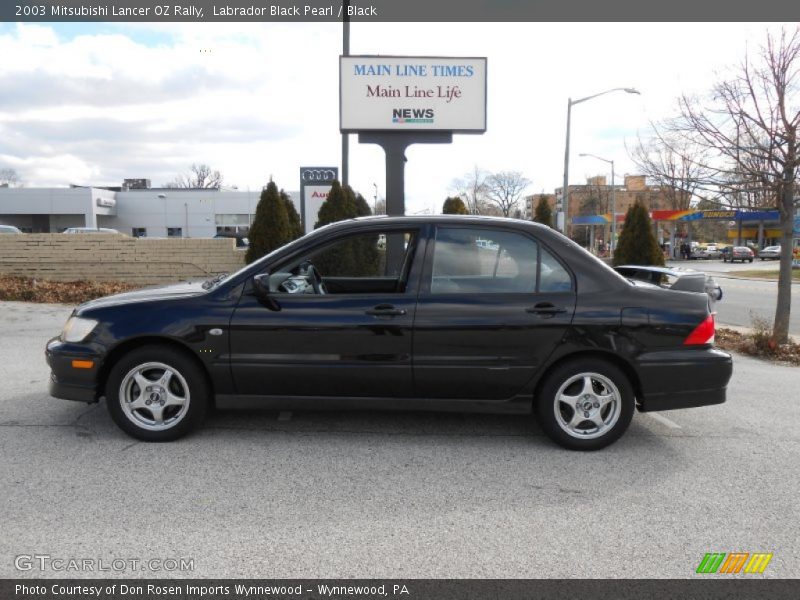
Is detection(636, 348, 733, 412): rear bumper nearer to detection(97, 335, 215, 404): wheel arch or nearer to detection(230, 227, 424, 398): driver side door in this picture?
detection(230, 227, 424, 398): driver side door

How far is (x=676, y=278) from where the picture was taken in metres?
5.68

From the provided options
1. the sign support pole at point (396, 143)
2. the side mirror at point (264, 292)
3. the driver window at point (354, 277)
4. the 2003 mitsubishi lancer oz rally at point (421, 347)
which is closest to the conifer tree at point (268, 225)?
the sign support pole at point (396, 143)

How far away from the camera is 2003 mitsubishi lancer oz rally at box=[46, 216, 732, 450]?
4.25 m

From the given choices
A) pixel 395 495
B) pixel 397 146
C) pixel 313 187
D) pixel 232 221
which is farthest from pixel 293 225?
pixel 232 221

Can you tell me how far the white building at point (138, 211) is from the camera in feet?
180

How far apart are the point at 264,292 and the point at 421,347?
3.80ft

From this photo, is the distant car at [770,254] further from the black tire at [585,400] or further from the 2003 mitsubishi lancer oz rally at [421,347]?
the black tire at [585,400]

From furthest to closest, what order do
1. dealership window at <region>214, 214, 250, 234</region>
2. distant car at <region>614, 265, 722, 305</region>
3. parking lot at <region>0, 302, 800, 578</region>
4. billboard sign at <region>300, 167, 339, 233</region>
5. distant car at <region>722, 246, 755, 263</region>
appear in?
dealership window at <region>214, 214, 250, 234</region>, distant car at <region>722, 246, 755, 263</region>, billboard sign at <region>300, 167, 339, 233</region>, distant car at <region>614, 265, 722, 305</region>, parking lot at <region>0, 302, 800, 578</region>

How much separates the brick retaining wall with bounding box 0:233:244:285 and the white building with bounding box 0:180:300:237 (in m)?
40.7

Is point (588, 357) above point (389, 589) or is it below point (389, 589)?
above

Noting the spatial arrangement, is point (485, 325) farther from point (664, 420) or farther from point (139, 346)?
point (139, 346)

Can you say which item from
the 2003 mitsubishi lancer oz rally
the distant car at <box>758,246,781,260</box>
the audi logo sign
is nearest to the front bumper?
the 2003 mitsubishi lancer oz rally

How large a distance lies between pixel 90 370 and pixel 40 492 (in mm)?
973

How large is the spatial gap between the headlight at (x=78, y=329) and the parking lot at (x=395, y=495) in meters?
0.75
